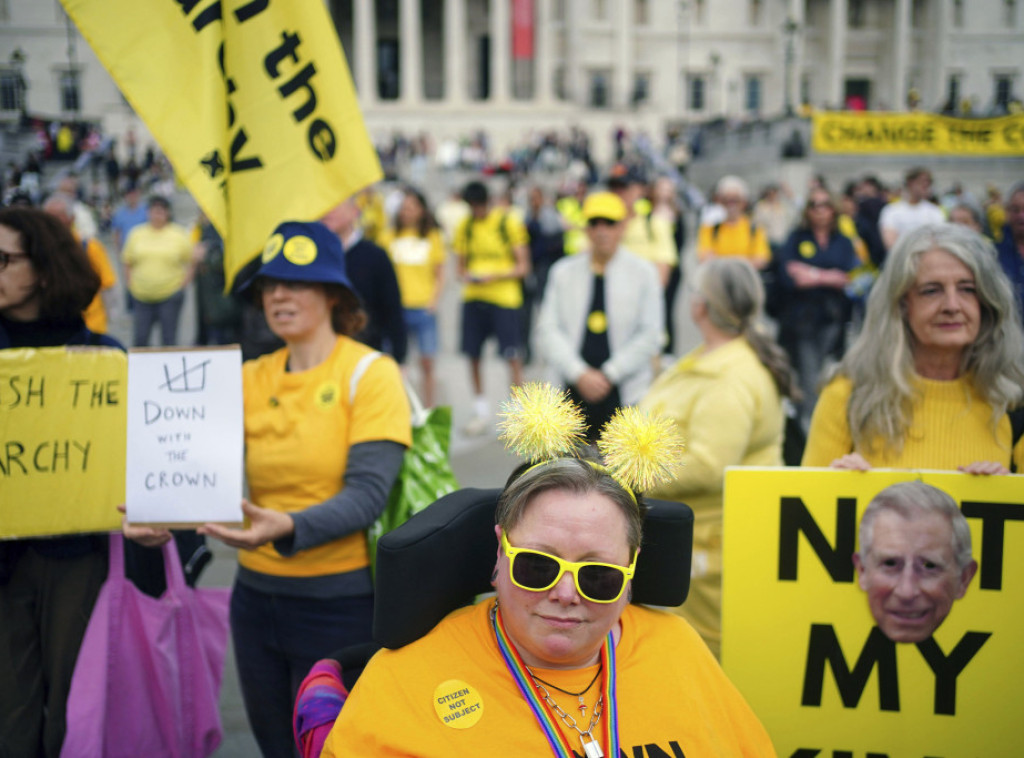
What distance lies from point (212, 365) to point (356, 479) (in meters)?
0.50

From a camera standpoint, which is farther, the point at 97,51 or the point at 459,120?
the point at 459,120

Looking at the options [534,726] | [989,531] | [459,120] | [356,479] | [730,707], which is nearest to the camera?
[534,726]

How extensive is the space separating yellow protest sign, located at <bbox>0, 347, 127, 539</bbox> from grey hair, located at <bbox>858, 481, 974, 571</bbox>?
2.07 metres

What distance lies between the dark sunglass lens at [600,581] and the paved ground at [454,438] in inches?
83.0

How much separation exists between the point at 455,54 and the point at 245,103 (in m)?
62.1

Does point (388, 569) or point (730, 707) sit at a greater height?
point (388, 569)

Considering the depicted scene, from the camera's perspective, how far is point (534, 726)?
1.82 metres

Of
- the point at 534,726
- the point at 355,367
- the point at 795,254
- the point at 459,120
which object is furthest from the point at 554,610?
the point at 459,120

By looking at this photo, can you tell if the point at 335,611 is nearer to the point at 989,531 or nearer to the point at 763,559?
the point at 763,559

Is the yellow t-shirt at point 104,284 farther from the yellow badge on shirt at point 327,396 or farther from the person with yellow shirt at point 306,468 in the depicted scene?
the yellow badge on shirt at point 327,396

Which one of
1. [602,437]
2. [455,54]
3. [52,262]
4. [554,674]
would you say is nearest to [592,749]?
[554,674]

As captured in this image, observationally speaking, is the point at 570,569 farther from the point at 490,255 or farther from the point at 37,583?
the point at 490,255

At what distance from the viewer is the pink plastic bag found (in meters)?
2.61

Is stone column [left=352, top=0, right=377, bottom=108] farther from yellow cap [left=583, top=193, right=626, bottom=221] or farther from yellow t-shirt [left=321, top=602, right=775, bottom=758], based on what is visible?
yellow t-shirt [left=321, top=602, right=775, bottom=758]
